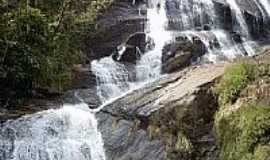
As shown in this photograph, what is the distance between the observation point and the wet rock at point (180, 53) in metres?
15.3

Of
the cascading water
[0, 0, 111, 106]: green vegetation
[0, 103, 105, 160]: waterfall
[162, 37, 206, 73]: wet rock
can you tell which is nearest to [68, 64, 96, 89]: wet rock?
the cascading water

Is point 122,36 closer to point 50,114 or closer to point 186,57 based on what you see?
point 186,57

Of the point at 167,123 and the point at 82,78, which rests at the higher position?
the point at 82,78

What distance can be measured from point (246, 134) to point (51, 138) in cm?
426

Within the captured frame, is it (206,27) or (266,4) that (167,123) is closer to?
(206,27)

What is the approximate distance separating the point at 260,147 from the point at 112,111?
3.84 metres

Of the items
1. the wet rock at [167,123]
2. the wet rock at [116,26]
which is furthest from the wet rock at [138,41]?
the wet rock at [167,123]

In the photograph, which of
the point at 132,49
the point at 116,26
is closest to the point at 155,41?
the point at 132,49

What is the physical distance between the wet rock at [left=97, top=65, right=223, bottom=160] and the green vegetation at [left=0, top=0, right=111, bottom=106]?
2357mm

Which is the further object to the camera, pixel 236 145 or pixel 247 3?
pixel 247 3

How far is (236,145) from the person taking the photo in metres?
8.88

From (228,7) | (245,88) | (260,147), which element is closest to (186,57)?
(228,7)

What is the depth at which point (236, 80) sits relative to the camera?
31.5ft

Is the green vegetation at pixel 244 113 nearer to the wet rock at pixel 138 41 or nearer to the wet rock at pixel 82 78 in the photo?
the wet rock at pixel 82 78
